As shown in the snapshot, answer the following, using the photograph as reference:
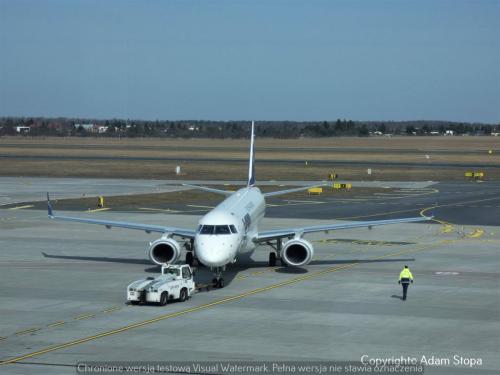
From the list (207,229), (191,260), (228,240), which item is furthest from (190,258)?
(228,240)

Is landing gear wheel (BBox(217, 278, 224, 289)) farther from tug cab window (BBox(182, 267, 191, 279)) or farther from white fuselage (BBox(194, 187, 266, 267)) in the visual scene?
tug cab window (BBox(182, 267, 191, 279))

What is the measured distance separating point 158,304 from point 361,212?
4580cm

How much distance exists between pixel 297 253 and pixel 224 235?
20.9 ft

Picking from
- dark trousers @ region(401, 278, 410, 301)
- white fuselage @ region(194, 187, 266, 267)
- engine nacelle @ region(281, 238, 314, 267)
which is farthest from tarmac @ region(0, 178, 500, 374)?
white fuselage @ region(194, 187, 266, 267)

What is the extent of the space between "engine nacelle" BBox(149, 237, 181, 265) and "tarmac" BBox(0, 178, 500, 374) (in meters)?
1.23

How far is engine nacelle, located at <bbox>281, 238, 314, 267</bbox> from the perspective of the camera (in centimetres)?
4919

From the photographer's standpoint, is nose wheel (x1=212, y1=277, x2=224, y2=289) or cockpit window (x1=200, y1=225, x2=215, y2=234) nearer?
cockpit window (x1=200, y1=225, x2=215, y2=234)

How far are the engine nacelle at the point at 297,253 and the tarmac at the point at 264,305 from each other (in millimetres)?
767

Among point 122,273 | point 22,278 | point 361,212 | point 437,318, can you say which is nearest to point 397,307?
point 437,318

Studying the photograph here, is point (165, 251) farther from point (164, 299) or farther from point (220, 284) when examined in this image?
point (164, 299)

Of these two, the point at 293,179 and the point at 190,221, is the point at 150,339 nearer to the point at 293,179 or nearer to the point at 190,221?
the point at 190,221

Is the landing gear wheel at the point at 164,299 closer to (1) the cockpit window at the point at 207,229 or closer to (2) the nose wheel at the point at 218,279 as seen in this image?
(2) the nose wheel at the point at 218,279

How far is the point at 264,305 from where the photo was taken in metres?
40.2

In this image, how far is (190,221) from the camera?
7438cm
